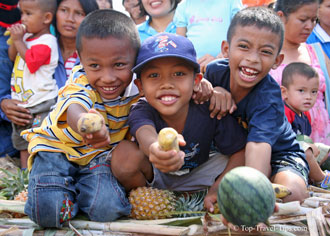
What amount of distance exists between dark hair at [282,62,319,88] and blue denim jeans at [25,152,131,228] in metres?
2.25

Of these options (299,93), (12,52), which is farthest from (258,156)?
(12,52)

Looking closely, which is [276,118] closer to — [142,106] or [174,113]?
[174,113]

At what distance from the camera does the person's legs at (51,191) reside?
2352 mm

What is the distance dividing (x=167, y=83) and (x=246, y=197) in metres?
1.02

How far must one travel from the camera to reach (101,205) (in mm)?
2434

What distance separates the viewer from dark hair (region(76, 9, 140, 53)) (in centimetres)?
251

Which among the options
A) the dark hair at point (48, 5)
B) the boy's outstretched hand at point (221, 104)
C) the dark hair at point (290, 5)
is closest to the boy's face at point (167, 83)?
the boy's outstretched hand at point (221, 104)

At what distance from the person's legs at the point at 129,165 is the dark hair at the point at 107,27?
0.75 metres

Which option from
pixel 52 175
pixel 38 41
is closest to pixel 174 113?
pixel 52 175

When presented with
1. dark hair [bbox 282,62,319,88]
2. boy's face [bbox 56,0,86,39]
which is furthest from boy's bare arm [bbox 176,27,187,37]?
dark hair [bbox 282,62,319,88]

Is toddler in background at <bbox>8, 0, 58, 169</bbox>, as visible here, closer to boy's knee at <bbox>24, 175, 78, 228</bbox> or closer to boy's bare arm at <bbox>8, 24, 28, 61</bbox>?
boy's bare arm at <bbox>8, 24, 28, 61</bbox>

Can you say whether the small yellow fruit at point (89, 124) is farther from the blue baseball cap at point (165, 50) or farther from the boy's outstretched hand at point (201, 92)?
the boy's outstretched hand at point (201, 92)

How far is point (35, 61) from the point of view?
3.83 m

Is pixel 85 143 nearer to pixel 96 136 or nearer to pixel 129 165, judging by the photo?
pixel 129 165
